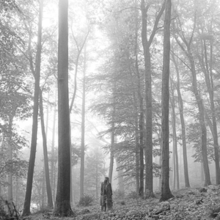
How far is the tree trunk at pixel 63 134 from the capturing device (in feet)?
28.2

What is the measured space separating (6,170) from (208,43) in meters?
18.4

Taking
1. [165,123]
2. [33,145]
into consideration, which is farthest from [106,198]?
[33,145]

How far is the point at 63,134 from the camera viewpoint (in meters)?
8.95

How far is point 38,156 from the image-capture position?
4716cm

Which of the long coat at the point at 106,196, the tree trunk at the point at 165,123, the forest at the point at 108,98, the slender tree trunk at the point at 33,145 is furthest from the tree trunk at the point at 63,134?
the slender tree trunk at the point at 33,145

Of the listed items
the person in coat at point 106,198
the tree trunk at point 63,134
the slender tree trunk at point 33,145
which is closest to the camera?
the tree trunk at point 63,134

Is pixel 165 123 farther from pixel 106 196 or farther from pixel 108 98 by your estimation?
pixel 108 98

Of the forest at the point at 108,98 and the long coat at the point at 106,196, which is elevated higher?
the forest at the point at 108,98

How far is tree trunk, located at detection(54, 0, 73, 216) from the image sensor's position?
8602 mm

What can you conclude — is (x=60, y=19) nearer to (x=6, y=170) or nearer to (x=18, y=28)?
(x=18, y=28)

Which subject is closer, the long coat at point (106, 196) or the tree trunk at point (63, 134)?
the tree trunk at point (63, 134)

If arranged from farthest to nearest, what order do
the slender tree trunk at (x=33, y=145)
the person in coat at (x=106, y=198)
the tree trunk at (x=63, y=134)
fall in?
the slender tree trunk at (x=33, y=145)
the person in coat at (x=106, y=198)
the tree trunk at (x=63, y=134)

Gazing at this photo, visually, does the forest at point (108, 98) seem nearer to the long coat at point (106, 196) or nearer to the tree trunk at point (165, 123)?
the tree trunk at point (165, 123)

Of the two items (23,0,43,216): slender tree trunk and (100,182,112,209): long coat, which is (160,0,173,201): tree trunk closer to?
(100,182,112,209): long coat
